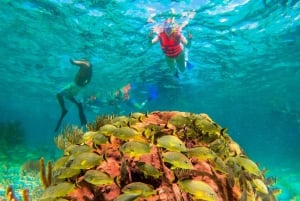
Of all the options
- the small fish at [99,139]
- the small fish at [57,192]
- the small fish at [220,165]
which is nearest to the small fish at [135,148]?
the small fish at [99,139]

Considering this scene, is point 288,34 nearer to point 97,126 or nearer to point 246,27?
point 246,27

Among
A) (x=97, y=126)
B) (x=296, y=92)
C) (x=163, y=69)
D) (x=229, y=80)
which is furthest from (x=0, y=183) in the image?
(x=296, y=92)

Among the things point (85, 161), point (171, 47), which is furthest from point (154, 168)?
point (171, 47)

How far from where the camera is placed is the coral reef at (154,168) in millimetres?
3045

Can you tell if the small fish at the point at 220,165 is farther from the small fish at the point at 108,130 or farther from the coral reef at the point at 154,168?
the small fish at the point at 108,130

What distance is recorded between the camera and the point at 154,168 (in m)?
3.31

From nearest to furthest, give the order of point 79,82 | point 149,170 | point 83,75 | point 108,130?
point 149,170, point 108,130, point 83,75, point 79,82

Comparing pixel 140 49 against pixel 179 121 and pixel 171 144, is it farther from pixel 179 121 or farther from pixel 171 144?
pixel 171 144

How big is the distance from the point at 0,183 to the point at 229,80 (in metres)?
28.2

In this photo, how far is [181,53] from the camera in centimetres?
1126

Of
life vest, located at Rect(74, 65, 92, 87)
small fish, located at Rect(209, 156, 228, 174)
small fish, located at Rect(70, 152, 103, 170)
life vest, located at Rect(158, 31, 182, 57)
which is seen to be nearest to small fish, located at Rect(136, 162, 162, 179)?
small fish, located at Rect(70, 152, 103, 170)

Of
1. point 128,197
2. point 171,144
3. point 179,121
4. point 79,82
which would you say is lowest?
point 128,197

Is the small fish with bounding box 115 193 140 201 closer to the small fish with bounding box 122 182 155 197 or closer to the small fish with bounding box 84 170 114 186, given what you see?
the small fish with bounding box 122 182 155 197

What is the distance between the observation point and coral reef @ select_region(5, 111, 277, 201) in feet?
9.99
